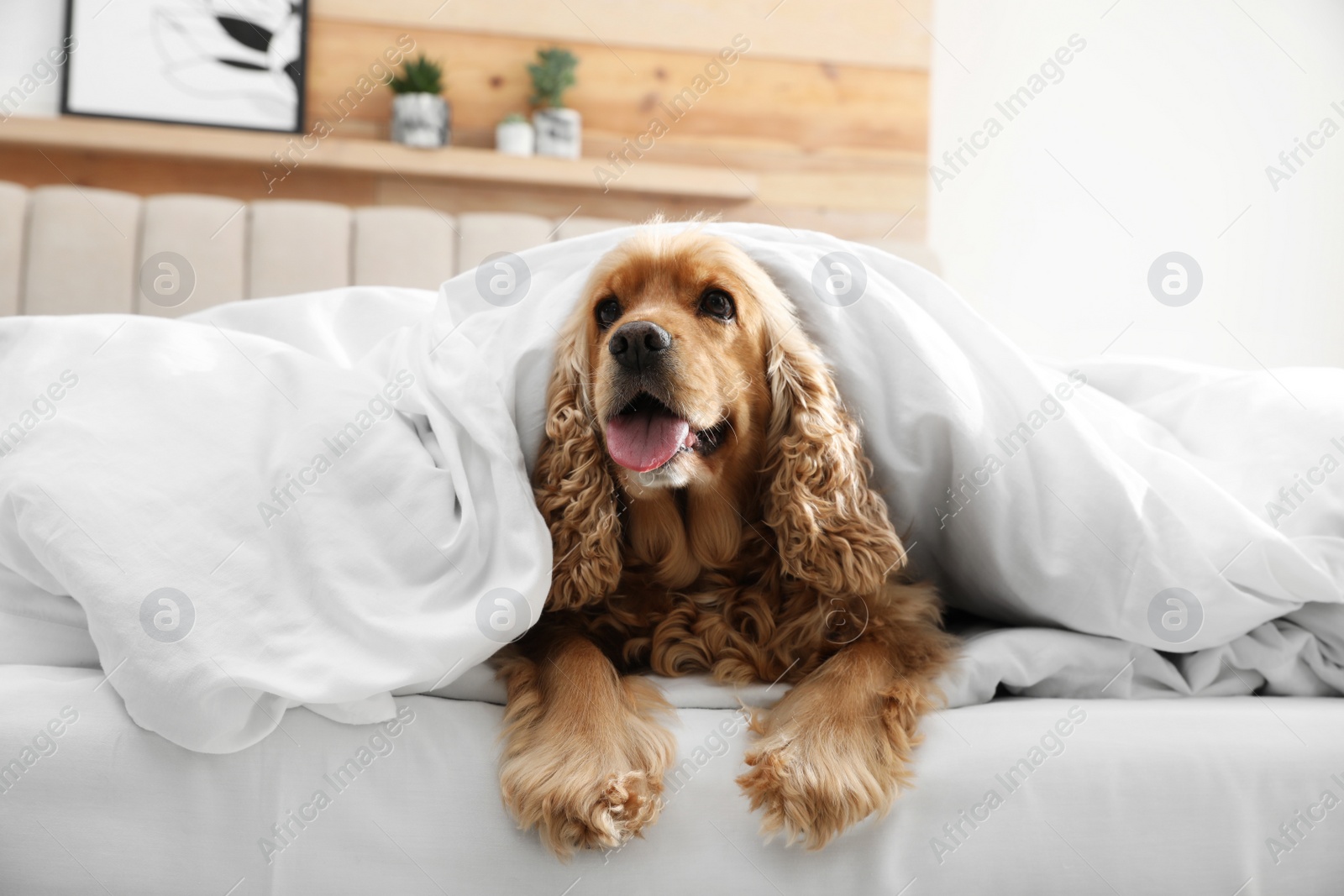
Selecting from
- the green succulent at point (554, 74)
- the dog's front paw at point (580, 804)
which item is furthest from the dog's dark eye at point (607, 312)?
the green succulent at point (554, 74)

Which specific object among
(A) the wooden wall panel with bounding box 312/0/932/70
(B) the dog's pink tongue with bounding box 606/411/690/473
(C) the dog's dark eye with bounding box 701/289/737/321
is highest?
(A) the wooden wall panel with bounding box 312/0/932/70

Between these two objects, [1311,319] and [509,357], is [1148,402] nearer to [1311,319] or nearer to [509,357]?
[509,357]

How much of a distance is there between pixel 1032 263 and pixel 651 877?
3.09 metres

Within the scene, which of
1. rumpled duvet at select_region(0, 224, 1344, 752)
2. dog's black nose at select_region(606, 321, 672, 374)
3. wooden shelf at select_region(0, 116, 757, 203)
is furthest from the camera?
wooden shelf at select_region(0, 116, 757, 203)

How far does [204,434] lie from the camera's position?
1.25 meters

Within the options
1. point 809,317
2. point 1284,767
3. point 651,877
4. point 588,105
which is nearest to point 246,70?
point 588,105

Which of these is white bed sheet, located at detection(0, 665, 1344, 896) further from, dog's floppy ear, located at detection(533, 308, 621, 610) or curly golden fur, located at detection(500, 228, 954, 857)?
dog's floppy ear, located at detection(533, 308, 621, 610)

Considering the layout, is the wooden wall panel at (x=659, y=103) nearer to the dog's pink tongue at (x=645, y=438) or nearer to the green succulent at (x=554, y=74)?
the green succulent at (x=554, y=74)

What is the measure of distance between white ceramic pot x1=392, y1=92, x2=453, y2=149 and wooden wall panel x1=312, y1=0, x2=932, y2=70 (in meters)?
0.32

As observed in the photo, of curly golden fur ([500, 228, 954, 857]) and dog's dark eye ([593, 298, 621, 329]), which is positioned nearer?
curly golden fur ([500, 228, 954, 857])

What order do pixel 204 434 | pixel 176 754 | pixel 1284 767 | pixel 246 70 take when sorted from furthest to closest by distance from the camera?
pixel 246 70 → pixel 204 434 → pixel 1284 767 → pixel 176 754

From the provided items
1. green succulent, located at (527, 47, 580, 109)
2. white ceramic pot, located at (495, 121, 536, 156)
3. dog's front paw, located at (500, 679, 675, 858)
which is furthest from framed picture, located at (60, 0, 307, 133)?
dog's front paw, located at (500, 679, 675, 858)

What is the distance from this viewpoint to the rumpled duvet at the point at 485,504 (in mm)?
1072

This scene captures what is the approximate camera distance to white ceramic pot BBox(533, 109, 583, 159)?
316 cm
